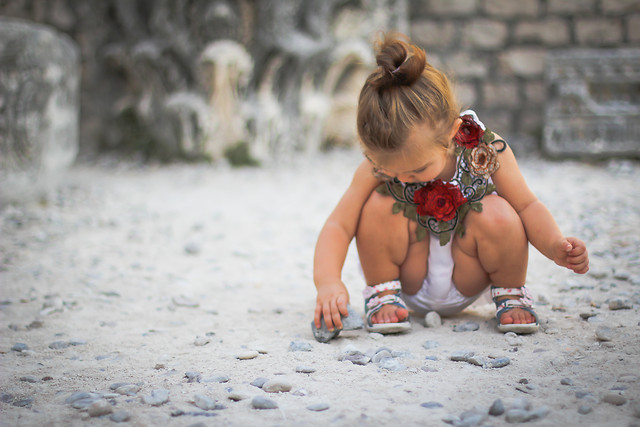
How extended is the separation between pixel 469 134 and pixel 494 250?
0.34 m

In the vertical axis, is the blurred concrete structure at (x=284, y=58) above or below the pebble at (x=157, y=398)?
above

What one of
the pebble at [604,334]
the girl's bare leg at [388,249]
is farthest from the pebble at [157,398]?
the pebble at [604,334]

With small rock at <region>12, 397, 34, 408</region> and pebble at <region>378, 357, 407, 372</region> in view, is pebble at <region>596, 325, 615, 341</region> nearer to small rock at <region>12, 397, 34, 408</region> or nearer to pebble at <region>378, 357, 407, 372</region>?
pebble at <region>378, 357, 407, 372</region>

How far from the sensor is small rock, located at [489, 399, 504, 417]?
1.15 metres

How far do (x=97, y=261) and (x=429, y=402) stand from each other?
196 cm

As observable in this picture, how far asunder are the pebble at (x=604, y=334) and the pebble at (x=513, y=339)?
20cm

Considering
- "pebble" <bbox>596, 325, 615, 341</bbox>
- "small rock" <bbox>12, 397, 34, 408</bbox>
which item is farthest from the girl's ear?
"small rock" <bbox>12, 397, 34, 408</bbox>

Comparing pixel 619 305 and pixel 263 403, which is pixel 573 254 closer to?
pixel 619 305

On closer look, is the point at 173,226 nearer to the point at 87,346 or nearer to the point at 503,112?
the point at 87,346

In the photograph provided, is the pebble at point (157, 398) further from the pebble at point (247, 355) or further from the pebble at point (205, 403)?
the pebble at point (247, 355)

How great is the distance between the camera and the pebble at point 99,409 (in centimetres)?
121

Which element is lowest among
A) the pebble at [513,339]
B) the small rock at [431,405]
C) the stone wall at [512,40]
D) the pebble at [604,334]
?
the small rock at [431,405]

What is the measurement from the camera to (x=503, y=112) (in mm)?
5898

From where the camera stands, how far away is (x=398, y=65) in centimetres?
142
